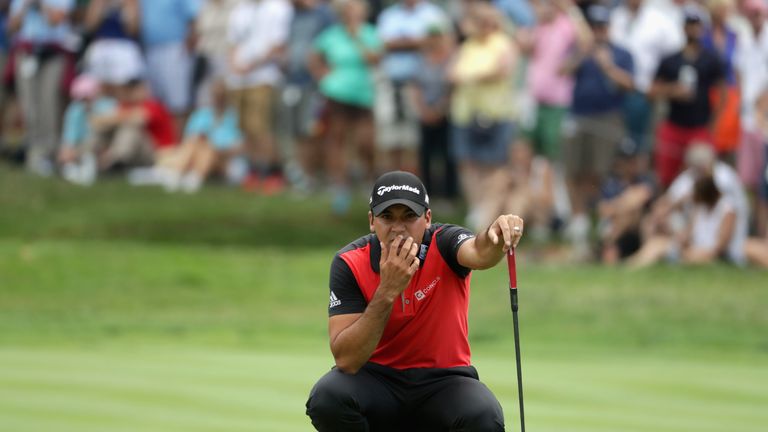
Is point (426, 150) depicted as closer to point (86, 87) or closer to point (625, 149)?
point (625, 149)

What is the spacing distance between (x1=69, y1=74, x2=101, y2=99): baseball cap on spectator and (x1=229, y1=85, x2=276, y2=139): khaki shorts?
1667 millimetres

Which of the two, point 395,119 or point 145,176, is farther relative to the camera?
point 145,176

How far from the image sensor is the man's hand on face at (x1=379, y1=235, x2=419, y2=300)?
5863 mm

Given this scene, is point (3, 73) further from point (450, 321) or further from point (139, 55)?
point (450, 321)

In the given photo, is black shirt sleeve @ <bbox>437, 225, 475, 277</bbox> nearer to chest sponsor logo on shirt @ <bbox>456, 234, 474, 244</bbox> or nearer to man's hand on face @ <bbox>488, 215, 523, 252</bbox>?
chest sponsor logo on shirt @ <bbox>456, 234, 474, 244</bbox>

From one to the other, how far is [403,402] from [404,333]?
284 millimetres

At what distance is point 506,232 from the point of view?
577 cm

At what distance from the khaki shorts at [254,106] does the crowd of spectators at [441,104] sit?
23mm

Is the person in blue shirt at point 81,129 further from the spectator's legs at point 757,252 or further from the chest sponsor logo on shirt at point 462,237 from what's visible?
the chest sponsor logo on shirt at point 462,237

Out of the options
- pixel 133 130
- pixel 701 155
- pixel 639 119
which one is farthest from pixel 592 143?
pixel 133 130

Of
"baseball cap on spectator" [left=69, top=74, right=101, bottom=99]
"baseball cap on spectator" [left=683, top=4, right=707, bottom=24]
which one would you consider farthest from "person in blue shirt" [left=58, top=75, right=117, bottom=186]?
"baseball cap on spectator" [left=683, top=4, right=707, bottom=24]

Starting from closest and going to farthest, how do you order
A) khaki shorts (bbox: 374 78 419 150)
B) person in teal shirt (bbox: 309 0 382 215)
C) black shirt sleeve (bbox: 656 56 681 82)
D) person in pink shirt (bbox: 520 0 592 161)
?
black shirt sleeve (bbox: 656 56 681 82) < person in pink shirt (bbox: 520 0 592 161) < khaki shorts (bbox: 374 78 419 150) < person in teal shirt (bbox: 309 0 382 215)

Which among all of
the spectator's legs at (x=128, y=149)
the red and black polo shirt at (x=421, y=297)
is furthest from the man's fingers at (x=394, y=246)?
the spectator's legs at (x=128, y=149)

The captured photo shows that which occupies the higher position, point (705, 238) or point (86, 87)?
point (86, 87)
